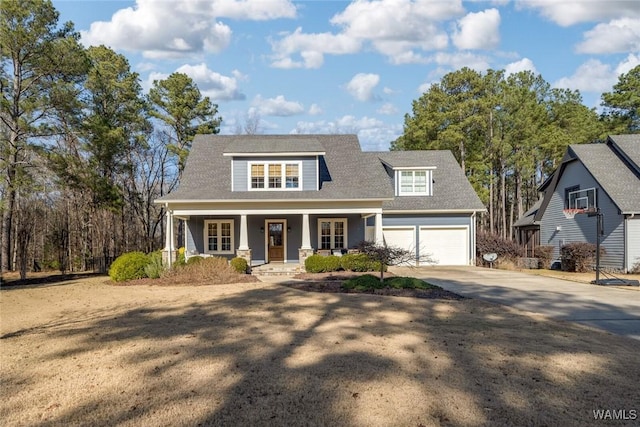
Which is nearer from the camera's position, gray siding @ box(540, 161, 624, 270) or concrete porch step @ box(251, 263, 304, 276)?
concrete porch step @ box(251, 263, 304, 276)

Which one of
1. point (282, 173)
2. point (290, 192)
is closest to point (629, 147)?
point (290, 192)

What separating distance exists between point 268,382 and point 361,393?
3.30 ft

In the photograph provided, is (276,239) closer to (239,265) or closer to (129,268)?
(239,265)

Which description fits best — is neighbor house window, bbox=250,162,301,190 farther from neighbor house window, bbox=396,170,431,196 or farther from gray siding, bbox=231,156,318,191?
Answer: neighbor house window, bbox=396,170,431,196

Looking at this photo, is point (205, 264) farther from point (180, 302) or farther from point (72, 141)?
point (72, 141)

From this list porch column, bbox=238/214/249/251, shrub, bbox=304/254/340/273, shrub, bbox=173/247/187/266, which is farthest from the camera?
porch column, bbox=238/214/249/251

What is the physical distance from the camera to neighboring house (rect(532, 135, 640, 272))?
64.2 ft

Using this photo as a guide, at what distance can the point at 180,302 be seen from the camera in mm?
10750

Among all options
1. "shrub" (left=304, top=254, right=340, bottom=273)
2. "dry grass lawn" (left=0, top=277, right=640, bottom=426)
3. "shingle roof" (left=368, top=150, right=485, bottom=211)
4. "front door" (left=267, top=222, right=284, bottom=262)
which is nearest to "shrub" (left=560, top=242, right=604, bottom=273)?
"shingle roof" (left=368, top=150, right=485, bottom=211)

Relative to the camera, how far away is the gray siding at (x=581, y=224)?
20047mm

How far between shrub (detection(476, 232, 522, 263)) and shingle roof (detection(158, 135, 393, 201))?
5.78 m

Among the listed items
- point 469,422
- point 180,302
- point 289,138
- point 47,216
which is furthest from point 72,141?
point 469,422

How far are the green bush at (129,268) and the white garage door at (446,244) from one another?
1343 centimetres

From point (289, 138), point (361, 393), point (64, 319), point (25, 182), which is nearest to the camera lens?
point (361, 393)
